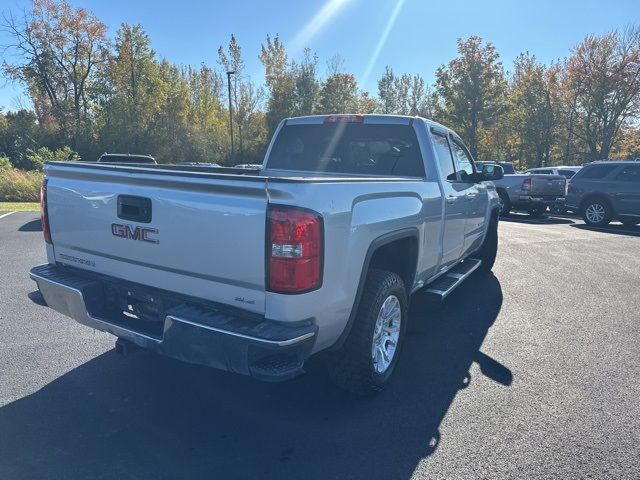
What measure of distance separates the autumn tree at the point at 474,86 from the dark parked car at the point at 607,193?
19.6m

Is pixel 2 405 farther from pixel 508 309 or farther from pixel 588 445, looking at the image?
Answer: pixel 508 309

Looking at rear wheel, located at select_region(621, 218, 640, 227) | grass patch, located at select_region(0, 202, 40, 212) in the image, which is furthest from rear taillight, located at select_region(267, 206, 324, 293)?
grass patch, located at select_region(0, 202, 40, 212)

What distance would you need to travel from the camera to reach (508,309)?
5.60m

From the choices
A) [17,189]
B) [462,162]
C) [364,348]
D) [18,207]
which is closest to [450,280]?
[462,162]

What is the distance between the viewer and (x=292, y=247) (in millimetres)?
2482

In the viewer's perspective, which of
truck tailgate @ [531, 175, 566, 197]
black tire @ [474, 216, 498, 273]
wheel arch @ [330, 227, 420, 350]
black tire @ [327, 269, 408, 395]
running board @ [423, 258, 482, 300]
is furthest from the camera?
truck tailgate @ [531, 175, 566, 197]

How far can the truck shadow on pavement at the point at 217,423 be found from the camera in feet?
8.68

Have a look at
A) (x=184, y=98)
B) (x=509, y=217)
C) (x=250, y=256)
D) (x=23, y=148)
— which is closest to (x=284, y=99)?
(x=184, y=98)

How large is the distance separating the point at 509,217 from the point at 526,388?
14.2m

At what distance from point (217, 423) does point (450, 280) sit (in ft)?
9.23

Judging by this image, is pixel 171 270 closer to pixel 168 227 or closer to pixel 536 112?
pixel 168 227

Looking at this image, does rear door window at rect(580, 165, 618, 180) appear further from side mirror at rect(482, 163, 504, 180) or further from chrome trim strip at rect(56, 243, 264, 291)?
chrome trim strip at rect(56, 243, 264, 291)

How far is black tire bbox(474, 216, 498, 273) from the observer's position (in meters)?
7.01

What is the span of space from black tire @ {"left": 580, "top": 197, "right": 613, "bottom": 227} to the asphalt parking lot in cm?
942
